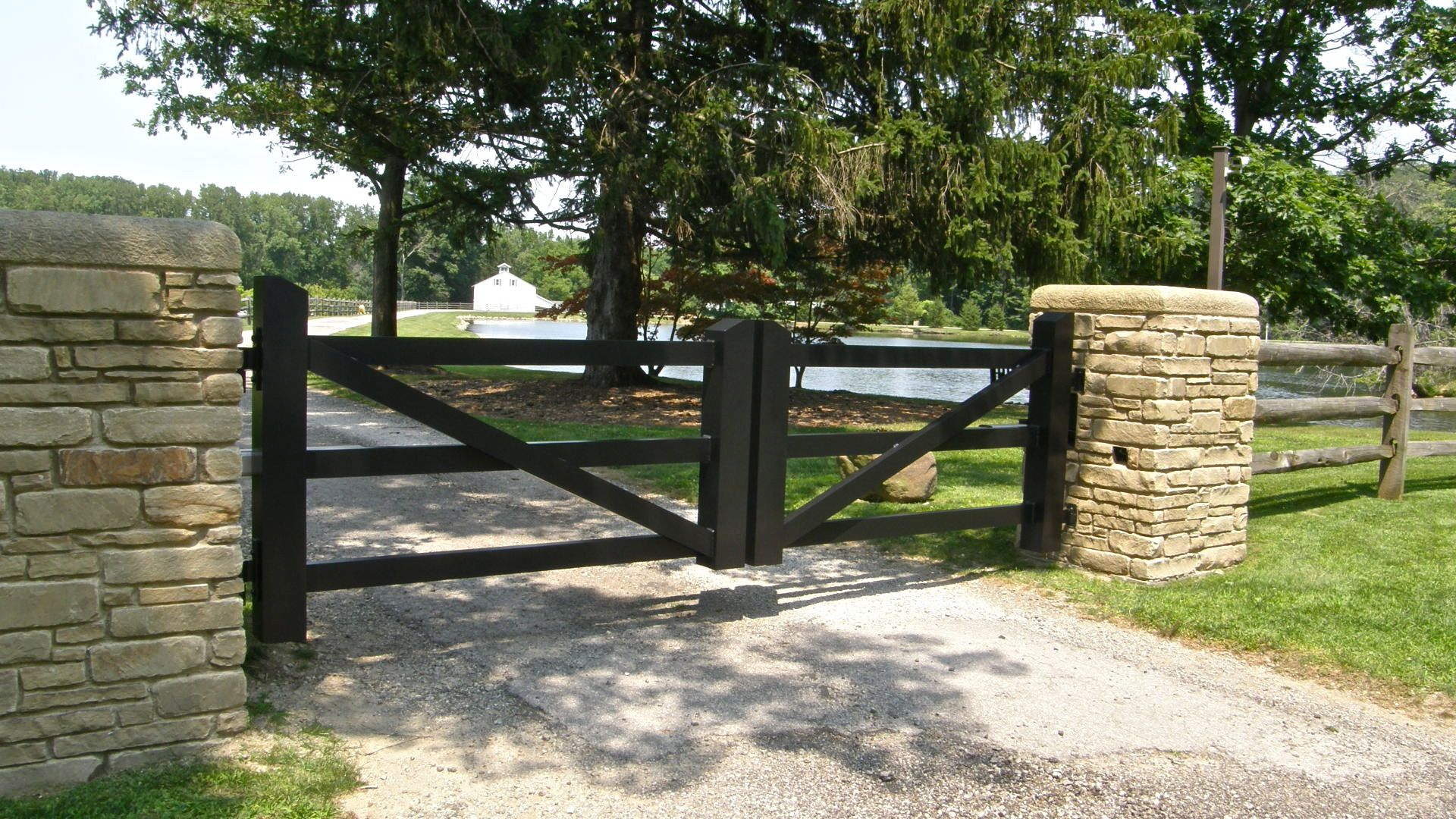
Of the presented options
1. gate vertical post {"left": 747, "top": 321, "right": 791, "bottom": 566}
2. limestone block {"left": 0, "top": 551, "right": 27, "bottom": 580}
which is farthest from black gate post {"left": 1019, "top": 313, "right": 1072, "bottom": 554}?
limestone block {"left": 0, "top": 551, "right": 27, "bottom": 580}

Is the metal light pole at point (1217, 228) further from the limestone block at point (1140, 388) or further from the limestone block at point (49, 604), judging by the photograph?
the limestone block at point (49, 604)

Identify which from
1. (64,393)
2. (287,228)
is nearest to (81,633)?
(64,393)

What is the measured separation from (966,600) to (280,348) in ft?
12.6

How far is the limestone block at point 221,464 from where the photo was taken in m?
3.67

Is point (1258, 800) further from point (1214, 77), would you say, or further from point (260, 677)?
point (1214, 77)

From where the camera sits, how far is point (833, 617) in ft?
18.6

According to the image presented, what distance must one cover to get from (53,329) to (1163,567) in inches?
223

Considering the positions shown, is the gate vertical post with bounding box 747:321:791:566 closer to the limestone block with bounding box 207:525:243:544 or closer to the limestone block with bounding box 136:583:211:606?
the limestone block with bounding box 207:525:243:544

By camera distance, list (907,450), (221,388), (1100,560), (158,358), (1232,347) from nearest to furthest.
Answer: (158,358) → (221,388) → (907,450) → (1100,560) → (1232,347)

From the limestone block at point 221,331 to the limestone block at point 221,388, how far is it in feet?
0.37

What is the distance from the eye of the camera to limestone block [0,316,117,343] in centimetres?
333

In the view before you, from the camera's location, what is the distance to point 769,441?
5.46m

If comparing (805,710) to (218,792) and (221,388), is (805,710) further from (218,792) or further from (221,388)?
(221,388)

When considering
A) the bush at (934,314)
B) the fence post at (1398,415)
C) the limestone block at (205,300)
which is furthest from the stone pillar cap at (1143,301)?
the bush at (934,314)
